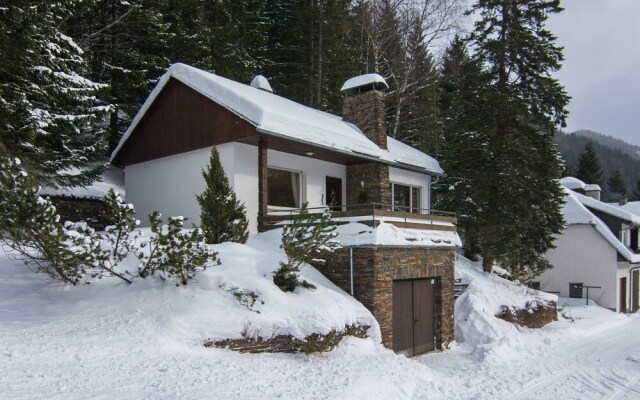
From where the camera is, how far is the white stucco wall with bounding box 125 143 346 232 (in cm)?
1327

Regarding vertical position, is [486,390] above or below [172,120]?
below

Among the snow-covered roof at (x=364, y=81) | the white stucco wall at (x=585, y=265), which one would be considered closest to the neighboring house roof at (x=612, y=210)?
the white stucco wall at (x=585, y=265)

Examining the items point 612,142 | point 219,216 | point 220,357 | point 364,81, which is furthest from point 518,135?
point 612,142

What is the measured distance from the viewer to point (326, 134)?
47.1 ft

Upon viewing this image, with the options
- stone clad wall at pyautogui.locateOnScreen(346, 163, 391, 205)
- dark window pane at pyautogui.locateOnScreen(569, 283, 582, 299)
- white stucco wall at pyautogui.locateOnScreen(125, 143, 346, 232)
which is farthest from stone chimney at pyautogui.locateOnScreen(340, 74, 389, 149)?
dark window pane at pyautogui.locateOnScreen(569, 283, 582, 299)

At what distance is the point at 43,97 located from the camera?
567 inches

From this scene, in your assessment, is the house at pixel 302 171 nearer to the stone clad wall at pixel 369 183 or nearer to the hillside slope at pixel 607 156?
the stone clad wall at pixel 369 183

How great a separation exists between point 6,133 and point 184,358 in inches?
388

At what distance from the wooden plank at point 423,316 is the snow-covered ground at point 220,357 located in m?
0.59

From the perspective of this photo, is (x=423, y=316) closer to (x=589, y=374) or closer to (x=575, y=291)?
(x=589, y=374)

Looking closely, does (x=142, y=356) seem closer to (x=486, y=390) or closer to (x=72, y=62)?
(x=486, y=390)

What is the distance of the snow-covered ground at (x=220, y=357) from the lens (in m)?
6.11

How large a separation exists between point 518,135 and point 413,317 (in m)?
9.82

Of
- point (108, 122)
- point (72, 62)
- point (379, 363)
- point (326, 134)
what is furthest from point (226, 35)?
point (379, 363)
